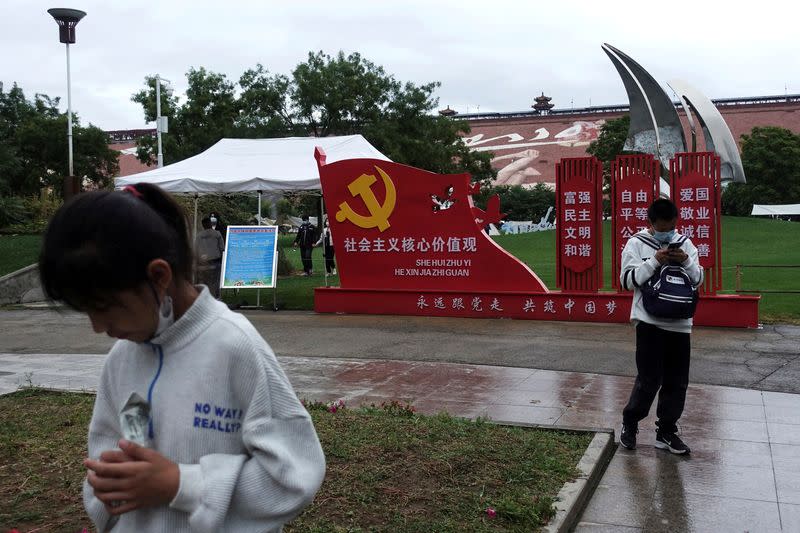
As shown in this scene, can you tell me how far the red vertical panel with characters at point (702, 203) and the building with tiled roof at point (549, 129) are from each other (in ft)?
190

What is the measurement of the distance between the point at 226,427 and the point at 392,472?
120 inches

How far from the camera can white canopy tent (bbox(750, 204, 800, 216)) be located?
54000mm

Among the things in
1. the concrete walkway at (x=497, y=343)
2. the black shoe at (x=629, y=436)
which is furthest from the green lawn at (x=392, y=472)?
the concrete walkway at (x=497, y=343)

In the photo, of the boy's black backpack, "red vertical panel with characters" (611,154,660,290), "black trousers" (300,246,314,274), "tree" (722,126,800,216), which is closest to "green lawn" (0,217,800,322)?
"black trousers" (300,246,314,274)

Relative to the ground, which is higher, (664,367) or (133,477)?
(133,477)

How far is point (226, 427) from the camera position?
166cm

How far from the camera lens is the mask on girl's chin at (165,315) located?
63.2 inches

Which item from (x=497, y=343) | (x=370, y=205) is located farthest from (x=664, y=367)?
(x=370, y=205)

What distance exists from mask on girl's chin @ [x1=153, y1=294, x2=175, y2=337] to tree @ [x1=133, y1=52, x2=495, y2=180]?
1186 inches

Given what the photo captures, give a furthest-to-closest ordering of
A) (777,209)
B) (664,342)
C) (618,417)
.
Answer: (777,209) → (618,417) → (664,342)

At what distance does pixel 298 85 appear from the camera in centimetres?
3250

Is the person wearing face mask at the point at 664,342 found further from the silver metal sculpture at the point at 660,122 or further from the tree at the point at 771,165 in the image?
the tree at the point at 771,165

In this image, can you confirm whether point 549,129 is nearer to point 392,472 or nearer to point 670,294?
point 670,294


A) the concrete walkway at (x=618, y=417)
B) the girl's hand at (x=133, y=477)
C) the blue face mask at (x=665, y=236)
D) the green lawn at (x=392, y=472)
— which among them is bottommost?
the concrete walkway at (x=618, y=417)
